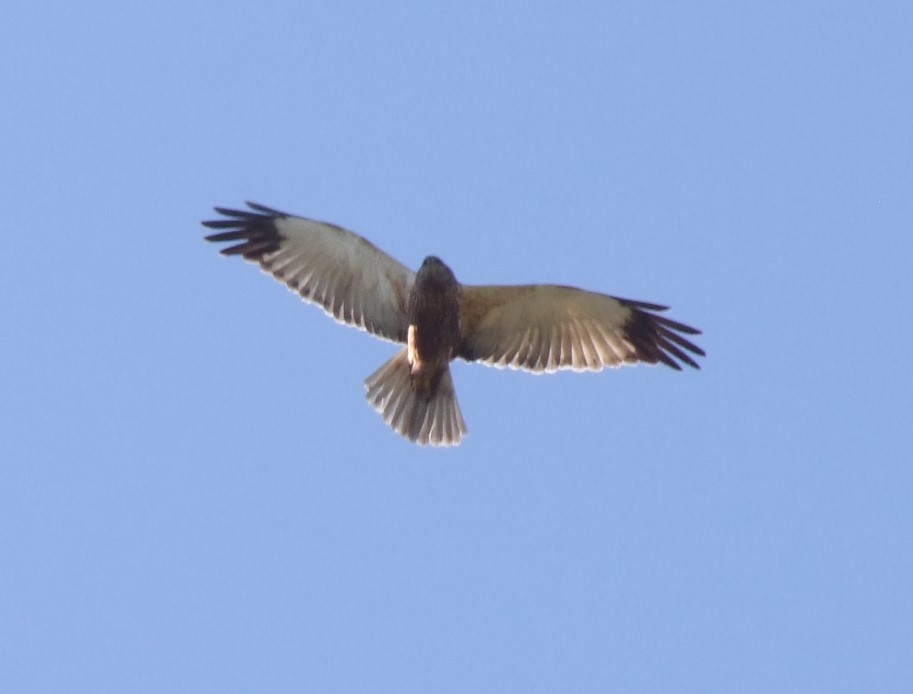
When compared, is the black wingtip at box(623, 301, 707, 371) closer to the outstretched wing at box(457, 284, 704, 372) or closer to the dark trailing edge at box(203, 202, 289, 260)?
the outstretched wing at box(457, 284, 704, 372)

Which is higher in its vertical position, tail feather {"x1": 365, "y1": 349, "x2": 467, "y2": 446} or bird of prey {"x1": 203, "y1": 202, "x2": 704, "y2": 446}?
bird of prey {"x1": 203, "y1": 202, "x2": 704, "y2": 446}

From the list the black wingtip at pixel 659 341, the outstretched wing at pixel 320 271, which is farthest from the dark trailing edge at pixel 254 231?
the black wingtip at pixel 659 341

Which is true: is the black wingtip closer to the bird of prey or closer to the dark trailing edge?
the bird of prey

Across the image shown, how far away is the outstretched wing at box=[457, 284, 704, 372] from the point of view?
470 inches

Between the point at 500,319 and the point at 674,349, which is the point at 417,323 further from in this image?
the point at 674,349

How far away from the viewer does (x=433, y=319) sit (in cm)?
1157

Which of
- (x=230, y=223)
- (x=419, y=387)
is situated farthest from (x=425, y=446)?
(x=230, y=223)

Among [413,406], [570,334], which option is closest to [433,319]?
[413,406]

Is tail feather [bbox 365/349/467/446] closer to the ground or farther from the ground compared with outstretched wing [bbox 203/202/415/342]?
closer to the ground

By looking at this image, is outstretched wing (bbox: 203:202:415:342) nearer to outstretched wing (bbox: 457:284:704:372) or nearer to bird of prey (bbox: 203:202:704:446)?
bird of prey (bbox: 203:202:704:446)

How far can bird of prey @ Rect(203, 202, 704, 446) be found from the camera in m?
11.7

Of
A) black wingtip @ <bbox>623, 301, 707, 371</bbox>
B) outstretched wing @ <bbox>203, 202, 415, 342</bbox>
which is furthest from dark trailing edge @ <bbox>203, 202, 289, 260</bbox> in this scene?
black wingtip @ <bbox>623, 301, 707, 371</bbox>

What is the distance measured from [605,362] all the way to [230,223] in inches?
117

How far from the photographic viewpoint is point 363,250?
11.7 m
